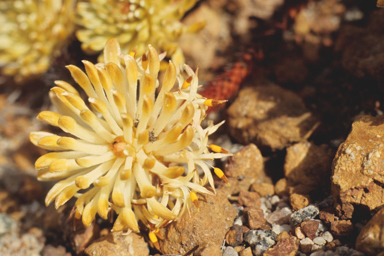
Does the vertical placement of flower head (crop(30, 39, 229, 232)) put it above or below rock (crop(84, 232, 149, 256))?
above

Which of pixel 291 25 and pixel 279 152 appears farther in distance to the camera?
pixel 291 25

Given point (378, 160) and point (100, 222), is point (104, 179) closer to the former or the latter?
point (100, 222)

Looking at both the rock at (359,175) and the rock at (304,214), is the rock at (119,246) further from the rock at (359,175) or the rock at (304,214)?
the rock at (359,175)

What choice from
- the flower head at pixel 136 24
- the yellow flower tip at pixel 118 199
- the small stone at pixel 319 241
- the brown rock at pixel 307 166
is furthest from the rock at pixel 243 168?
the flower head at pixel 136 24

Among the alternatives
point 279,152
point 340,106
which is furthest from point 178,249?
point 340,106

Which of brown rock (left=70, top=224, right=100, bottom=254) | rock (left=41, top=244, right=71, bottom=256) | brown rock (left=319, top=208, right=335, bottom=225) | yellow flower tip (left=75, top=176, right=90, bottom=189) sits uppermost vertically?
yellow flower tip (left=75, top=176, right=90, bottom=189)

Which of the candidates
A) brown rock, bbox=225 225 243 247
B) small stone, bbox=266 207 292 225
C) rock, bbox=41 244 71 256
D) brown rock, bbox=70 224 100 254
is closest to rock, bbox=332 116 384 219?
small stone, bbox=266 207 292 225

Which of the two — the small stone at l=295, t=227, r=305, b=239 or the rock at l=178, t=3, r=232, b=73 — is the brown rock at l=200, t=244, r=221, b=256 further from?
the rock at l=178, t=3, r=232, b=73
